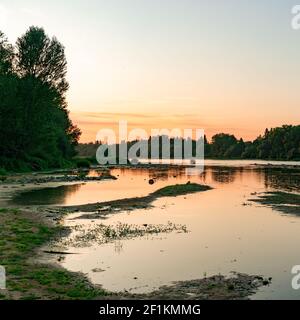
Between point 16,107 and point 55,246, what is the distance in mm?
60717

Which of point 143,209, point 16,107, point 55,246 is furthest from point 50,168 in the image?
point 55,246

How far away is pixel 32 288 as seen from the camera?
1470 cm

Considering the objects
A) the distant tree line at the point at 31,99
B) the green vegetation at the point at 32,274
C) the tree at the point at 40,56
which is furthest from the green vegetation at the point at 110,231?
the tree at the point at 40,56

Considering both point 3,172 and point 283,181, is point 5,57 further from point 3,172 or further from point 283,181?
point 283,181

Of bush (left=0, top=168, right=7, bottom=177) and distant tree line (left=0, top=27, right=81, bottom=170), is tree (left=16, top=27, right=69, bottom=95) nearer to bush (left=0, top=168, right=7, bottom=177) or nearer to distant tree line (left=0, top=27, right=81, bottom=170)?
distant tree line (left=0, top=27, right=81, bottom=170)

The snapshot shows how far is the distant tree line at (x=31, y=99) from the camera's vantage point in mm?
78062

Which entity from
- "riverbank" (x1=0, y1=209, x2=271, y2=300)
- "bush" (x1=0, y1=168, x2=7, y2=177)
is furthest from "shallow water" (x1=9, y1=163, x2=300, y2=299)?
"bush" (x1=0, y1=168, x2=7, y2=177)

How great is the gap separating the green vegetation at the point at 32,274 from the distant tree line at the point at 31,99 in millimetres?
55964

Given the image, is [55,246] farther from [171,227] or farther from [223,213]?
[223,213]

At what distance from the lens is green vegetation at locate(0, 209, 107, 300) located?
14227 mm

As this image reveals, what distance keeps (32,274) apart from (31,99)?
2820 inches

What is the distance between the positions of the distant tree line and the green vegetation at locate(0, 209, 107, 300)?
55964 millimetres

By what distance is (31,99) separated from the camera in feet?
273

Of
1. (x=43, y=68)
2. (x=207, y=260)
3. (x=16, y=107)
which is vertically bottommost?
(x=207, y=260)
